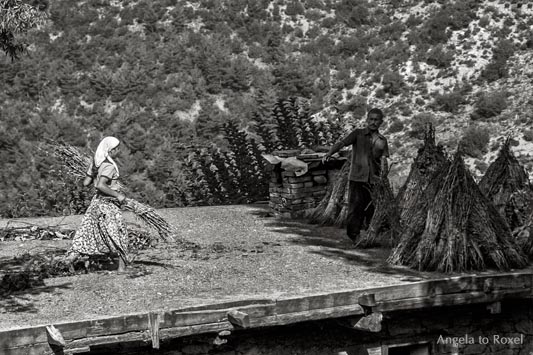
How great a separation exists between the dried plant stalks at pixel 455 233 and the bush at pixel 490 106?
19984 mm

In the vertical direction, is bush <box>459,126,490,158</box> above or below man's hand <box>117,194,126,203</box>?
above

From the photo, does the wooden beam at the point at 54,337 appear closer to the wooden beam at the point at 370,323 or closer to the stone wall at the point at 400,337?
the stone wall at the point at 400,337

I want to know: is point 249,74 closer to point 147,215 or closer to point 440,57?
point 440,57

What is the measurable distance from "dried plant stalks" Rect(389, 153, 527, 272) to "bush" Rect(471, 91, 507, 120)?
20.0m

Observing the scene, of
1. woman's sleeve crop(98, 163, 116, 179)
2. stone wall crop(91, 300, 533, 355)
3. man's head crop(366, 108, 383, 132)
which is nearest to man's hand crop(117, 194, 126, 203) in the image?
woman's sleeve crop(98, 163, 116, 179)

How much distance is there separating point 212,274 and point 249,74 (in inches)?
1001

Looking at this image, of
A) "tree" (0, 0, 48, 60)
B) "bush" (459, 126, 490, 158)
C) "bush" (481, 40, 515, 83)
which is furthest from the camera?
"bush" (481, 40, 515, 83)

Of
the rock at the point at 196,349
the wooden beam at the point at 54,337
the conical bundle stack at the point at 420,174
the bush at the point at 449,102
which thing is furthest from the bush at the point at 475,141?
the wooden beam at the point at 54,337

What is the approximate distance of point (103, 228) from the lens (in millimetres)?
10430

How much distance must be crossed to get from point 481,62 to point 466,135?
5.74 metres

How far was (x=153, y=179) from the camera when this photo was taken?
2769cm

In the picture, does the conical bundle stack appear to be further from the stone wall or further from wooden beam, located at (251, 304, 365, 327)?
wooden beam, located at (251, 304, 365, 327)

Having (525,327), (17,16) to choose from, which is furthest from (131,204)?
(525,327)

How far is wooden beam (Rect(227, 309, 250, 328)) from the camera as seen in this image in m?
8.50
